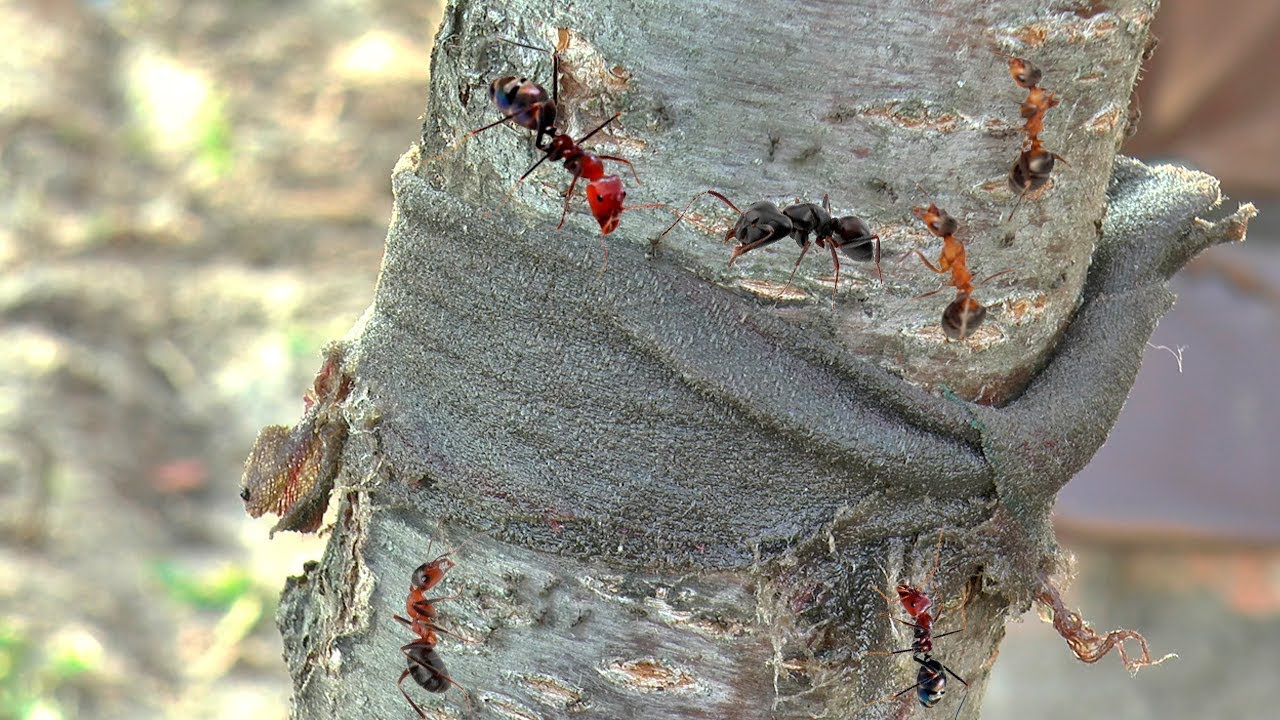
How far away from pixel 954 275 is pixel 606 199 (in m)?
0.25

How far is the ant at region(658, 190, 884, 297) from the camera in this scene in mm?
824

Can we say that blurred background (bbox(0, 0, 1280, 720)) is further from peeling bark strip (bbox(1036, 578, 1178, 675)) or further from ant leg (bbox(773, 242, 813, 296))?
ant leg (bbox(773, 242, 813, 296))

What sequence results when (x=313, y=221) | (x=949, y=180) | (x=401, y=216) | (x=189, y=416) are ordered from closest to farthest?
(x=949, y=180), (x=401, y=216), (x=189, y=416), (x=313, y=221)

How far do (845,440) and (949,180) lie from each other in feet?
0.63

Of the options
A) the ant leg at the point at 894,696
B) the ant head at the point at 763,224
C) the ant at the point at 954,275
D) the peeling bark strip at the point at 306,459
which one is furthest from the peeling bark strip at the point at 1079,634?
the peeling bark strip at the point at 306,459

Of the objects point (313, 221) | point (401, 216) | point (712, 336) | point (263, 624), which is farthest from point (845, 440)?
point (313, 221)

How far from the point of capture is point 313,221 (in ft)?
13.6

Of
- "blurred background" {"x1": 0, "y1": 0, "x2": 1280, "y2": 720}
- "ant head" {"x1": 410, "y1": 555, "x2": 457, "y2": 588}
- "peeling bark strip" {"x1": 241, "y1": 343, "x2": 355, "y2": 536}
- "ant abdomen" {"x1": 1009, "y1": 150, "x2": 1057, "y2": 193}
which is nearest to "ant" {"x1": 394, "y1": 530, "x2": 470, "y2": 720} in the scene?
"ant head" {"x1": 410, "y1": 555, "x2": 457, "y2": 588}

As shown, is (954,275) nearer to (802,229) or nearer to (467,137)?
(802,229)

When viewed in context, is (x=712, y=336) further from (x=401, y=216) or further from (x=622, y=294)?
(x=401, y=216)

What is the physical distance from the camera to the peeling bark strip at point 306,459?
102cm

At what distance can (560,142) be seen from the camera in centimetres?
85

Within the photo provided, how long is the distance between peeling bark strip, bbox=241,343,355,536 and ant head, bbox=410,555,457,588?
0.15 meters

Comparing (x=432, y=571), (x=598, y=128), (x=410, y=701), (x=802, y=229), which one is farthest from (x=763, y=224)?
(x=410, y=701)
